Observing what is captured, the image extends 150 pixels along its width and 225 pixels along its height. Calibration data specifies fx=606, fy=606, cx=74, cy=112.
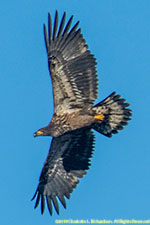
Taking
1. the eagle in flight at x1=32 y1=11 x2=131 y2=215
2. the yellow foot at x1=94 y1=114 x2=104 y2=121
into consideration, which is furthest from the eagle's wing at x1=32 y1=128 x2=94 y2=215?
the yellow foot at x1=94 y1=114 x2=104 y2=121

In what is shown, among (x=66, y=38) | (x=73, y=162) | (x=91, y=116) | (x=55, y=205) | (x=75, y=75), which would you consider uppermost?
(x=66, y=38)

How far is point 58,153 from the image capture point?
60.8 feet

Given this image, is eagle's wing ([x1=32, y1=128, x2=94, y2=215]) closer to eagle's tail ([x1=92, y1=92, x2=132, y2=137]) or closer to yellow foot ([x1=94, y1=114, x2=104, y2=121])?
eagle's tail ([x1=92, y1=92, x2=132, y2=137])

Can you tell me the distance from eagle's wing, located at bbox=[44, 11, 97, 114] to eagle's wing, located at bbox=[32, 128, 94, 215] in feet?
4.30

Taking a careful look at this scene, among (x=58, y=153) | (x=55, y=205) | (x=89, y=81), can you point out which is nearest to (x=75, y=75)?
(x=89, y=81)

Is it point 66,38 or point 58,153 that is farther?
point 58,153

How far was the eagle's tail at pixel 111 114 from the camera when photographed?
17203 millimetres

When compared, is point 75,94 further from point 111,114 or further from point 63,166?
point 63,166

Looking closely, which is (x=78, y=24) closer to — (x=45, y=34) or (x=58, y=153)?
(x=45, y=34)

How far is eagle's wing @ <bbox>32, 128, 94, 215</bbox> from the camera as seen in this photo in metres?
18.2

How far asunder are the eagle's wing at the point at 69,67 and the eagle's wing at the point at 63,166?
131 cm

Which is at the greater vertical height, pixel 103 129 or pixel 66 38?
pixel 66 38

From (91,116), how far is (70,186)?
2.59 m

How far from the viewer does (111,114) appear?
686 inches
